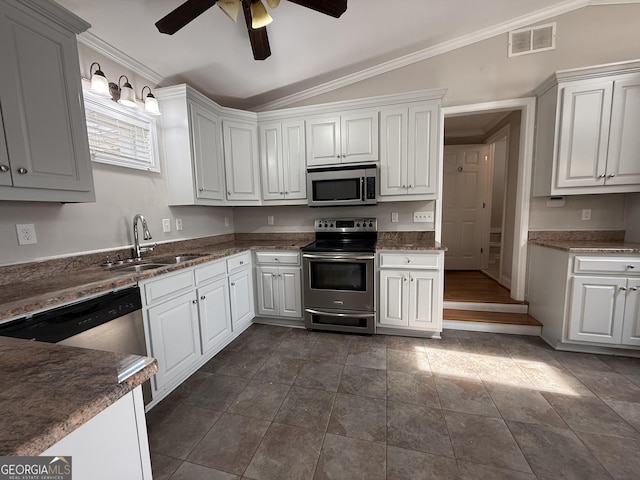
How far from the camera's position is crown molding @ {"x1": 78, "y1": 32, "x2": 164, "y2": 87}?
1.83 meters

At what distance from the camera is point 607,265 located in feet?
6.96

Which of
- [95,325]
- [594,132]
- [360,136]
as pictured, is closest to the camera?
[95,325]

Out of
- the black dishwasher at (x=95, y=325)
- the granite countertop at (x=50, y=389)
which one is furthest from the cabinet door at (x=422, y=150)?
the granite countertop at (x=50, y=389)

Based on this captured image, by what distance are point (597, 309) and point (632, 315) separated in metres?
0.22

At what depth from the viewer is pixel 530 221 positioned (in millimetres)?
2803

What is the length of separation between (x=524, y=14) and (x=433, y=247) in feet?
7.90

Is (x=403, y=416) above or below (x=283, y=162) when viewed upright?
below

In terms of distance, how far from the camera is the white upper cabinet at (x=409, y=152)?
259 centimetres

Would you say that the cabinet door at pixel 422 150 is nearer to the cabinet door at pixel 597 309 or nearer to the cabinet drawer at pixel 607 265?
the cabinet drawer at pixel 607 265

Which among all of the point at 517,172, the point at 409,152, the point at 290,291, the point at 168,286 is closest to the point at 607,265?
the point at 517,172

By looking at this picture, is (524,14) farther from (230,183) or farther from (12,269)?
(12,269)

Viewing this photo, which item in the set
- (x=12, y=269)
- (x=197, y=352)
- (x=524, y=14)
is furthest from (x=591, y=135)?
(x=12, y=269)

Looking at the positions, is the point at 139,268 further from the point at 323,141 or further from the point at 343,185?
the point at 323,141

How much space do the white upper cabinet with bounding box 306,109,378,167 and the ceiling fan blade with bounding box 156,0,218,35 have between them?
1485 mm
